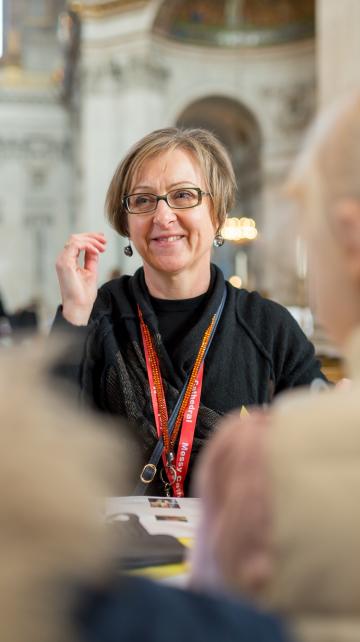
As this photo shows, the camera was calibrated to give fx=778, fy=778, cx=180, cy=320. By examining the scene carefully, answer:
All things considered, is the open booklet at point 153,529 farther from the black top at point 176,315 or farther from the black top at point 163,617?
the black top at point 176,315

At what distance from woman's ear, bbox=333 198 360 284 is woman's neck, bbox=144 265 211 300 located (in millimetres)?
1605

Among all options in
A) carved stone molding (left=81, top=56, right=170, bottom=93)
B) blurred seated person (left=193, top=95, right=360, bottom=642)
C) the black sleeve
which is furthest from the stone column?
carved stone molding (left=81, top=56, right=170, bottom=93)

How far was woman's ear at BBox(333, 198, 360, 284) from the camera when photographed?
0.94 meters

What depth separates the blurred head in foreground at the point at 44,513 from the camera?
650 millimetres

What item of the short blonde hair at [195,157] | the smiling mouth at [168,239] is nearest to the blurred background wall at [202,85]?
the short blonde hair at [195,157]

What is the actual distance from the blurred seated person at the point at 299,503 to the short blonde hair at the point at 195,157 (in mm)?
1595

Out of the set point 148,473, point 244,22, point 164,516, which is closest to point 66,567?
point 164,516

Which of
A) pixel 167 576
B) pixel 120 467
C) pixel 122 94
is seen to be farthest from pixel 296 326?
pixel 122 94

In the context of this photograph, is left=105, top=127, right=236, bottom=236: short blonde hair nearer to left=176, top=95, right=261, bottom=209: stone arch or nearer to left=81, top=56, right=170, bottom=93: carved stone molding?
left=81, top=56, right=170, bottom=93: carved stone molding

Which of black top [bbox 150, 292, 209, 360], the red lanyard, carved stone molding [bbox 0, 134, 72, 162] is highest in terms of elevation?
black top [bbox 150, 292, 209, 360]

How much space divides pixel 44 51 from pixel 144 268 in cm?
2725

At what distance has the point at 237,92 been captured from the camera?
18.5 meters

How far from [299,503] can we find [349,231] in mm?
346

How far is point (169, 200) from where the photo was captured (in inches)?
98.8
